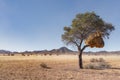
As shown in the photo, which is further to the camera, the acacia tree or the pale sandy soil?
the acacia tree

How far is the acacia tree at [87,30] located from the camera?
1342 inches

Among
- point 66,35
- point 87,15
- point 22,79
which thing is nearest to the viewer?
point 22,79

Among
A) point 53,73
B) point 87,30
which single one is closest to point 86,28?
point 87,30

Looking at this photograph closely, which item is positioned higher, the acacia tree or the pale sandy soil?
the acacia tree

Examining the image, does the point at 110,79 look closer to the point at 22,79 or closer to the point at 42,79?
the point at 42,79

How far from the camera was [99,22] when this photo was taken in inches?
1355

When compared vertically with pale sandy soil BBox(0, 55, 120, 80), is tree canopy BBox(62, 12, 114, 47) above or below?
above

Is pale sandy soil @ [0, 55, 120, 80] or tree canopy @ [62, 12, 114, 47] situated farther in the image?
tree canopy @ [62, 12, 114, 47]

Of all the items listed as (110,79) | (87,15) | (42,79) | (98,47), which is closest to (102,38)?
(98,47)

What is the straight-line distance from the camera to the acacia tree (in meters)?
34.1

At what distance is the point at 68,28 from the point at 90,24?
11.8ft

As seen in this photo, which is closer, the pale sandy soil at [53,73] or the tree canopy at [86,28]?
the pale sandy soil at [53,73]

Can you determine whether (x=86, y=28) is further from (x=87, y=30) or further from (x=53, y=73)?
(x=53, y=73)

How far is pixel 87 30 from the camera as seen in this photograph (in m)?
34.9
